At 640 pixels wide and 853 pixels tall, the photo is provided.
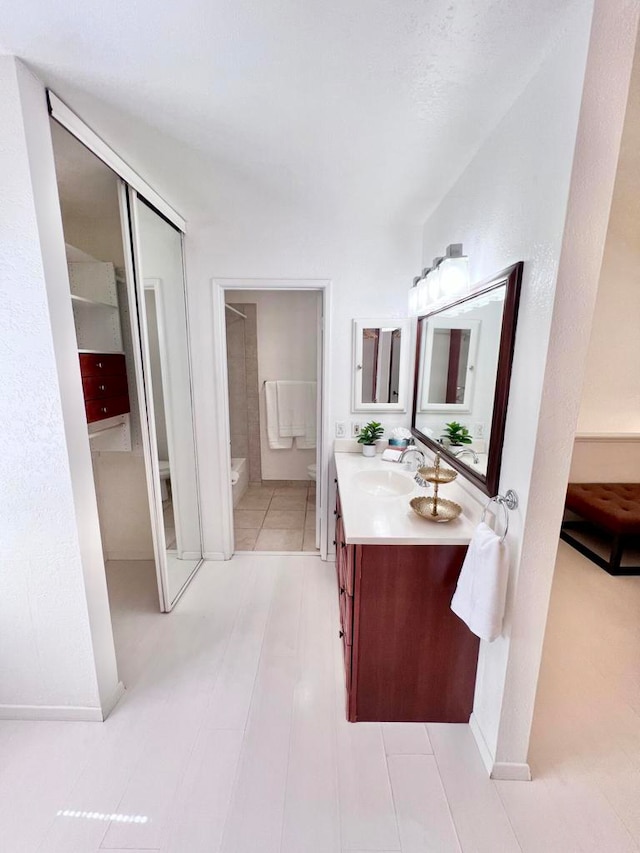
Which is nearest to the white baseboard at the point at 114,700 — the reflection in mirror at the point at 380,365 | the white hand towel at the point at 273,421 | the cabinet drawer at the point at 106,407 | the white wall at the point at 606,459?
the cabinet drawer at the point at 106,407

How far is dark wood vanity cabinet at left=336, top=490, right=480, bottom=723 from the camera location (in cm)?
135

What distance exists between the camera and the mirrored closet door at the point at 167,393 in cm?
184

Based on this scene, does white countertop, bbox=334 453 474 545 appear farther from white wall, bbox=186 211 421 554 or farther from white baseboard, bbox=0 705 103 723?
white baseboard, bbox=0 705 103 723

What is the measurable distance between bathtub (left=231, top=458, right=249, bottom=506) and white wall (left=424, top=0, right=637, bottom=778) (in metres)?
2.61

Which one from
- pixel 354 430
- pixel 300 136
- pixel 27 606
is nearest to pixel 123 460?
pixel 27 606

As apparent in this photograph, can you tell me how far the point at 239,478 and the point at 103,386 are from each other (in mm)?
1951

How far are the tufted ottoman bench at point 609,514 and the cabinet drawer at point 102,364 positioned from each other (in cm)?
343

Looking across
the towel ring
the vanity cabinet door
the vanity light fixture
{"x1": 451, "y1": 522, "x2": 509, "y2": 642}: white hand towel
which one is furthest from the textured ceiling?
the vanity cabinet door

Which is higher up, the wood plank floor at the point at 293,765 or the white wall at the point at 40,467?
the white wall at the point at 40,467

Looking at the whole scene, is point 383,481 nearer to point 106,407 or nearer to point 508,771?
point 508,771

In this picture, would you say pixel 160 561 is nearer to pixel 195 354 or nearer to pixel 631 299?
pixel 195 354

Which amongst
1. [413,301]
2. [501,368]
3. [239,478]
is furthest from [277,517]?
[501,368]

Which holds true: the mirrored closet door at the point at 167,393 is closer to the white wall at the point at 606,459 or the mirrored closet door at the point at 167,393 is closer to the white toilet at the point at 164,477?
the white toilet at the point at 164,477

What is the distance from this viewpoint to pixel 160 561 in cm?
205
